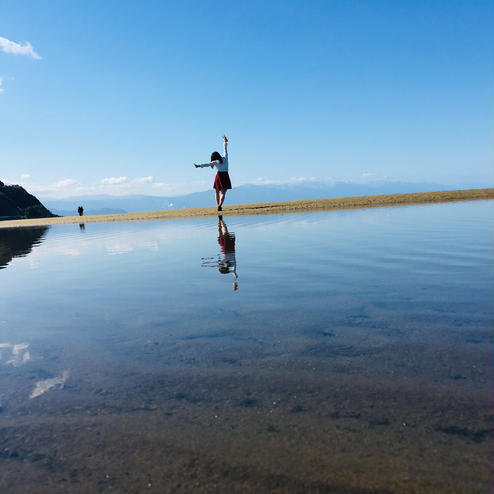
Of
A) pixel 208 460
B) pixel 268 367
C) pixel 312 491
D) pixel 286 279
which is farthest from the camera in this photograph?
pixel 286 279

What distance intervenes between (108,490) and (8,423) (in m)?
1.26

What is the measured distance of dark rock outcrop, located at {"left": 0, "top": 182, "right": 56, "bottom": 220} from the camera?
107 m

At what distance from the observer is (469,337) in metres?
3.72

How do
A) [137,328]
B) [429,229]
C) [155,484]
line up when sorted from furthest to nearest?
[429,229] → [137,328] → [155,484]

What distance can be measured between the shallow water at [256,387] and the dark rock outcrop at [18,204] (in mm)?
112744

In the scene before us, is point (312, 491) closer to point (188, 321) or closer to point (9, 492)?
point (9, 492)

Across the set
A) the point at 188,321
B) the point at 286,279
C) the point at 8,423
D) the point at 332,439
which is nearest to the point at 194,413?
the point at 332,439

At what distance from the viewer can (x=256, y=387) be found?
3.05 meters

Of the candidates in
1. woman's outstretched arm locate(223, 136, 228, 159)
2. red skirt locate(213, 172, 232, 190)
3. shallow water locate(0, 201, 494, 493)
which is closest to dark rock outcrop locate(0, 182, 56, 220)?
red skirt locate(213, 172, 232, 190)

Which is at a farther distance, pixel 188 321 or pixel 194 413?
pixel 188 321

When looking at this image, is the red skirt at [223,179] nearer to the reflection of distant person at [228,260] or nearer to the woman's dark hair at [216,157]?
the woman's dark hair at [216,157]

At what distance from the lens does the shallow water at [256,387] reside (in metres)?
2.18

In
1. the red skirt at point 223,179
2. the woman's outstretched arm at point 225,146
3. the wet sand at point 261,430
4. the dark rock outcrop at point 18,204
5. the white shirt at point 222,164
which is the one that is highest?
the dark rock outcrop at point 18,204

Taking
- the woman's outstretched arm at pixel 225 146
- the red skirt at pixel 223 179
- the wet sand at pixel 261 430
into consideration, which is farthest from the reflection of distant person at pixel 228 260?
the red skirt at pixel 223 179
